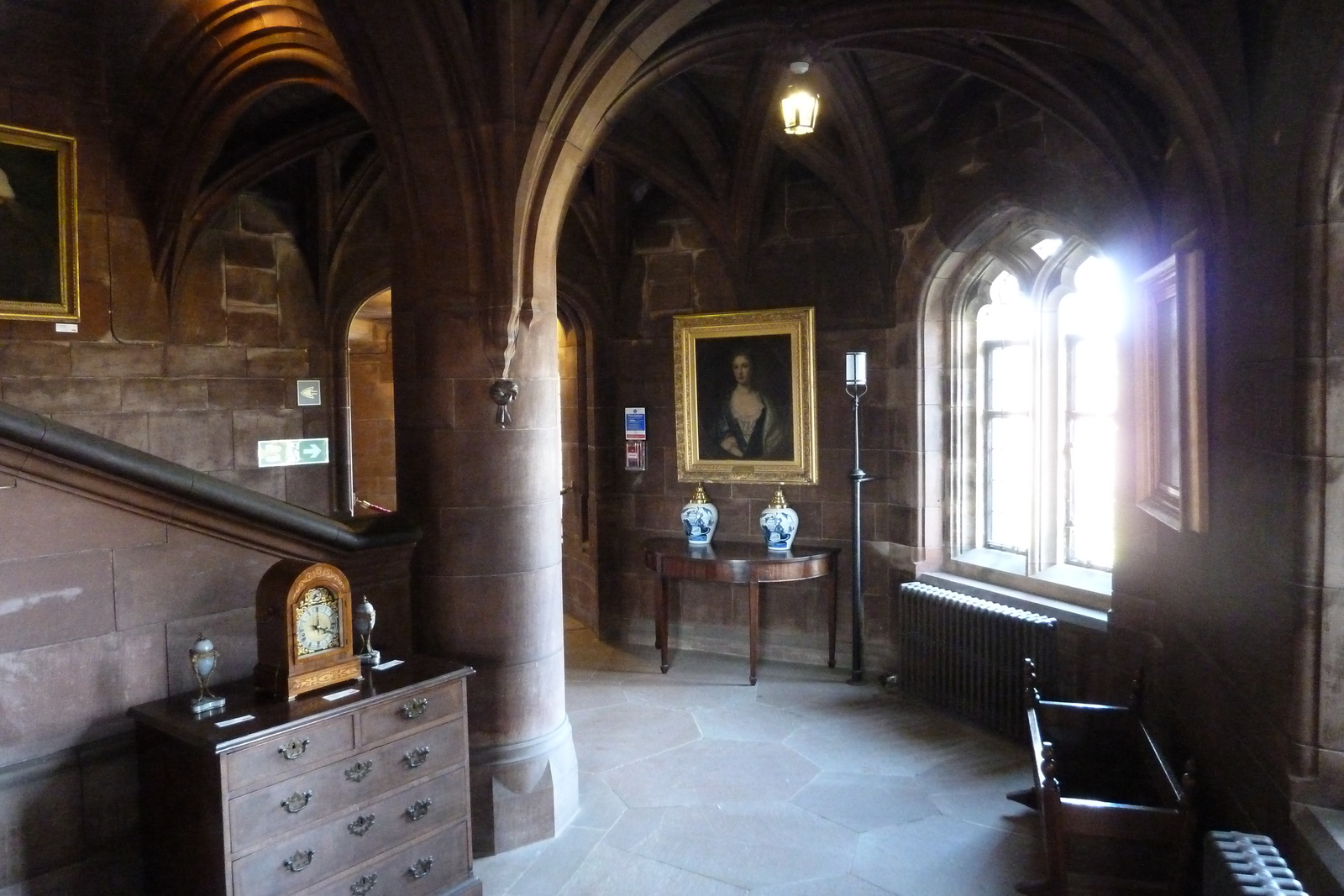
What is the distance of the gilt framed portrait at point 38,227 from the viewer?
18.9 feet

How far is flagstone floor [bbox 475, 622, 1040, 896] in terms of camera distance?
3656mm

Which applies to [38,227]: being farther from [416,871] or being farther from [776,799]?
[776,799]

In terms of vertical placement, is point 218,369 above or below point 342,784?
above

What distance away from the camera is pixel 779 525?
20.8 ft

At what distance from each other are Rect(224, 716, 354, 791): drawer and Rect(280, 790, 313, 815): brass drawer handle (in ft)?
0.23

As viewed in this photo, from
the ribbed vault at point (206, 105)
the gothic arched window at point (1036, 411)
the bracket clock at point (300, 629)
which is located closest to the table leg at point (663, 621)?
the gothic arched window at point (1036, 411)

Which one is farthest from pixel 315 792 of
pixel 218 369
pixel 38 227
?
pixel 218 369

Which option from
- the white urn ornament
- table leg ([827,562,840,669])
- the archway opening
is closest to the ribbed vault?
the white urn ornament

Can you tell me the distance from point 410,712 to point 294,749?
1.51ft

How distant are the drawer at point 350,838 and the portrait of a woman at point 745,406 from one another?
3.78 m

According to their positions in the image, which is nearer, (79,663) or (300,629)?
(79,663)

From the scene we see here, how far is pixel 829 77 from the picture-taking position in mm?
5422

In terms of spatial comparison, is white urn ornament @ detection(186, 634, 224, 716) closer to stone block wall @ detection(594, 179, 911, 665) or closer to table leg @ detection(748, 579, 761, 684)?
table leg @ detection(748, 579, 761, 684)

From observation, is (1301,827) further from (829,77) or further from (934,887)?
(829,77)
